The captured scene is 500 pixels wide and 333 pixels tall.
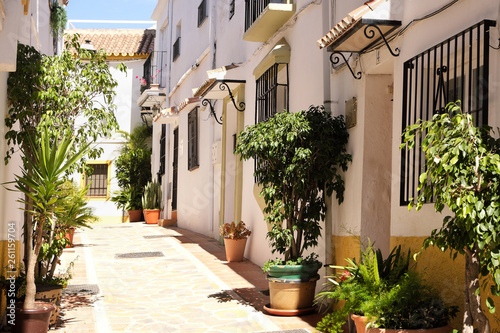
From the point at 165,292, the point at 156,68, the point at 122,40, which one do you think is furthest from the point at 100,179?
the point at 165,292

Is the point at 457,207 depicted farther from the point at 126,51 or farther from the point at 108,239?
the point at 126,51

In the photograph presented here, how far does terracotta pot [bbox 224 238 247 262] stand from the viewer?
36.6 feet

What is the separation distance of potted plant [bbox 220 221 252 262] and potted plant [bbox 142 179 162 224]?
9115mm

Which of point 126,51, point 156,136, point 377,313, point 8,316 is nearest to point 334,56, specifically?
point 377,313

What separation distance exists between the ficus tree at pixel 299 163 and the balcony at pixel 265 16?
218cm

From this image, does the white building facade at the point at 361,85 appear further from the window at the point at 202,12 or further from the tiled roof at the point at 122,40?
the tiled roof at the point at 122,40

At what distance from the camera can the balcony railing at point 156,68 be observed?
2164 centimetres

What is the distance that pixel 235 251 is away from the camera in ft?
36.8

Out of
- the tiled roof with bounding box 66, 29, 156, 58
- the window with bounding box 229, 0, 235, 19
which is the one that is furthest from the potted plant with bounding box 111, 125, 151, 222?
the window with bounding box 229, 0, 235, 19

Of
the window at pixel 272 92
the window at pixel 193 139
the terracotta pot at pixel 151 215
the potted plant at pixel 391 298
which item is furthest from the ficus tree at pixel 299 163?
the terracotta pot at pixel 151 215

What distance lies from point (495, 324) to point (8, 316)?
4530 millimetres

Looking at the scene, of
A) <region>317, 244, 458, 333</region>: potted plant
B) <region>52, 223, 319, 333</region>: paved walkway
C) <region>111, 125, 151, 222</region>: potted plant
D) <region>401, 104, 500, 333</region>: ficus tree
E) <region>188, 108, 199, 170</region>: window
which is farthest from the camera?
<region>111, 125, 151, 222</region>: potted plant

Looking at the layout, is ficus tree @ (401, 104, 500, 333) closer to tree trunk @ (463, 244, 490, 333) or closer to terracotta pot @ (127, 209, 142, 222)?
tree trunk @ (463, 244, 490, 333)

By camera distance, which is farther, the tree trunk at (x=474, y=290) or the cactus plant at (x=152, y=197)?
the cactus plant at (x=152, y=197)
